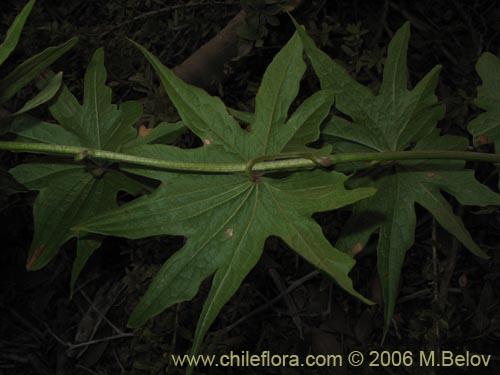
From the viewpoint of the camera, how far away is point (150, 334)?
1.96m

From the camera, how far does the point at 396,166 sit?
1.30 meters

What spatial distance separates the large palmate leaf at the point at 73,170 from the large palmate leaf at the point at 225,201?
24 centimetres

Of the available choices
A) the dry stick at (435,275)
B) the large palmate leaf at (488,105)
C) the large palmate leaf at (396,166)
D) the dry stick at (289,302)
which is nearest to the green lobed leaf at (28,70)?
the large palmate leaf at (396,166)

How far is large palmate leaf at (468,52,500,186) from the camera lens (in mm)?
1342

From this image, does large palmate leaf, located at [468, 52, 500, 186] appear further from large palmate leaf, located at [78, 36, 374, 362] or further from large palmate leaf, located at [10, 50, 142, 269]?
large palmate leaf, located at [10, 50, 142, 269]

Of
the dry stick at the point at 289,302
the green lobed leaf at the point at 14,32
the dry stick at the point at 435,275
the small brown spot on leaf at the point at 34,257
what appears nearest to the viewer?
the green lobed leaf at the point at 14,32

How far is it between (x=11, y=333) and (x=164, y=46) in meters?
1.36

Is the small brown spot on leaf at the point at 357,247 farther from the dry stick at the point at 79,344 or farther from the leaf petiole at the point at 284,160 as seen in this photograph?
the dry stick at the point at 79,344

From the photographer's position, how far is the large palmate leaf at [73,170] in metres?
1.33

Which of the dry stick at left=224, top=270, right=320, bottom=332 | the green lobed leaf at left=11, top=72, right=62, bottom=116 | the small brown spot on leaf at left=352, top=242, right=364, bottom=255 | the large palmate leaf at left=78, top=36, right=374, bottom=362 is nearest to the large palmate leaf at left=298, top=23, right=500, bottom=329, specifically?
the small brown spot on leaf at left=352, top=242, right=364, bottom=255

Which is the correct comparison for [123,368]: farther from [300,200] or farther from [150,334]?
[300,200]

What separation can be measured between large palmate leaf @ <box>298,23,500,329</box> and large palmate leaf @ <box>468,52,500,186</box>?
82mm

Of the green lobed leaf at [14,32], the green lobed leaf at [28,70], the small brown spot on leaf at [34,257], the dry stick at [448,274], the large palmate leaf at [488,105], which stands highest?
the green lobed leaf at [14,32]

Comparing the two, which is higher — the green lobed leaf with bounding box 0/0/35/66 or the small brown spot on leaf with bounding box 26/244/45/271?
the green lobed leaf with bounding box 0/0/35/66
